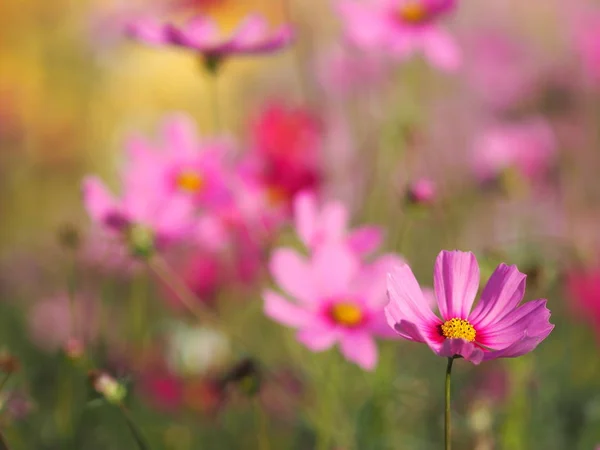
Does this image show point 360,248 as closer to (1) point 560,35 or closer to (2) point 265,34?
(2) point 265,34

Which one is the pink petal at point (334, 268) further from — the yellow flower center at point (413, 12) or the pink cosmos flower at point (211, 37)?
the yellow flower center at point (413, 12)

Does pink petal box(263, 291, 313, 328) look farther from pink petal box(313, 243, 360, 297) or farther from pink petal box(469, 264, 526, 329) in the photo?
pink petal box(469, 264, 526, 329)

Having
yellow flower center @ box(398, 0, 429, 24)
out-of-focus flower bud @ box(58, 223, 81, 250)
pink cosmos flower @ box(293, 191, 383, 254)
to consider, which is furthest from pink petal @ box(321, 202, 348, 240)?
yellow flower center @ box(398, 0, 429, 24)

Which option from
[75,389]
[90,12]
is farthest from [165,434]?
[90,12]

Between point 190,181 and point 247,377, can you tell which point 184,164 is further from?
point 247,377

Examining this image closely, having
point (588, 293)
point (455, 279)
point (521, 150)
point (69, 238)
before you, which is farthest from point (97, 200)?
point (521, 150)

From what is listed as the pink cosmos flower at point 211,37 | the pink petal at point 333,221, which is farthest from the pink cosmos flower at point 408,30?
the pink petal at point 333,221
